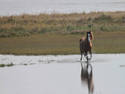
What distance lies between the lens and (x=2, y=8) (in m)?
5.61

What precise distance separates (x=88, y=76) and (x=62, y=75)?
32 cm

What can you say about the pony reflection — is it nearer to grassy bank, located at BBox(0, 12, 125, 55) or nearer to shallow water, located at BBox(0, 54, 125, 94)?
shallow water, located at BBox(0, 54, 125, 94)

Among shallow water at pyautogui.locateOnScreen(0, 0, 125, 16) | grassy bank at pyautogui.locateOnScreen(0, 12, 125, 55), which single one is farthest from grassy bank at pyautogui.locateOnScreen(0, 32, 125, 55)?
shallow water at pyautogui.locateOnScreen(0, 0, 125, 16)

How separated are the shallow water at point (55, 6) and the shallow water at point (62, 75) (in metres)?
0.58

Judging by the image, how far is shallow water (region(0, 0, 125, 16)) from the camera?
220 inches

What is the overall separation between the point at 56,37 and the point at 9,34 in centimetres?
61

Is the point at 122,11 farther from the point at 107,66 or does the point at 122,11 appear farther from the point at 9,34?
the point at 9,34

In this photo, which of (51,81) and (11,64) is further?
(11,64)

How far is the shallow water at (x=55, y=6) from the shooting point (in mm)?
5598

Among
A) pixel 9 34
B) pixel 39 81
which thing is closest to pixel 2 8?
pixel 9 34

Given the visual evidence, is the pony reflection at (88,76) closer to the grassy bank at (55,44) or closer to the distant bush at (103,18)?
the grassy bank at (55,44)

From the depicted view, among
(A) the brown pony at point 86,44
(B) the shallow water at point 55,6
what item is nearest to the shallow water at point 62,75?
(A) the brown pony at point 86,44

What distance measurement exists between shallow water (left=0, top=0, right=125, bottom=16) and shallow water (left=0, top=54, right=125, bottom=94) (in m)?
0.58

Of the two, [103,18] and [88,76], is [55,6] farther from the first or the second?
[88,76]
